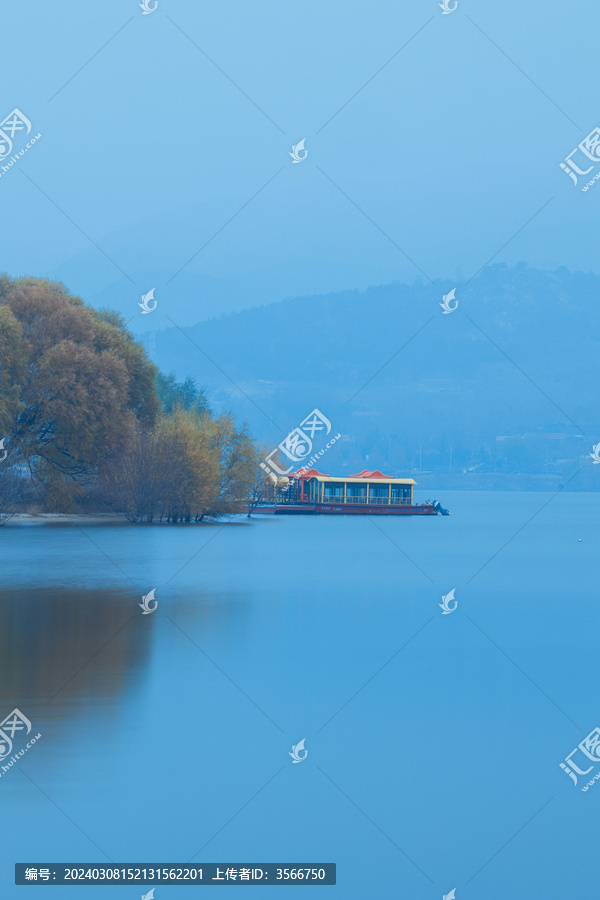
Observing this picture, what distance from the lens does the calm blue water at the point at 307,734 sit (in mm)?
9180

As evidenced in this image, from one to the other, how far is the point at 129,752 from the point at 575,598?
67.2 feet

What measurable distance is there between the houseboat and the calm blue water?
198 ft

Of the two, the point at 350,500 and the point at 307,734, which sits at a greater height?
the point at 350,500

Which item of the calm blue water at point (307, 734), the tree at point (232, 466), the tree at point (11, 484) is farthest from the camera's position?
the tree at point (232, 466)

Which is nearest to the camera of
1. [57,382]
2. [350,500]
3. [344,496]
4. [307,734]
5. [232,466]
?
[307,734]

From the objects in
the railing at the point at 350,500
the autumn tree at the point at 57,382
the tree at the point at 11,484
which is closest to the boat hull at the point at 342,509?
the railing at the point at 350,500

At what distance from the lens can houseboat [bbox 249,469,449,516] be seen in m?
87.8

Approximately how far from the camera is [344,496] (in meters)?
89.7

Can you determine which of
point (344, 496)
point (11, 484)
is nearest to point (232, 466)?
point (11, 484)
